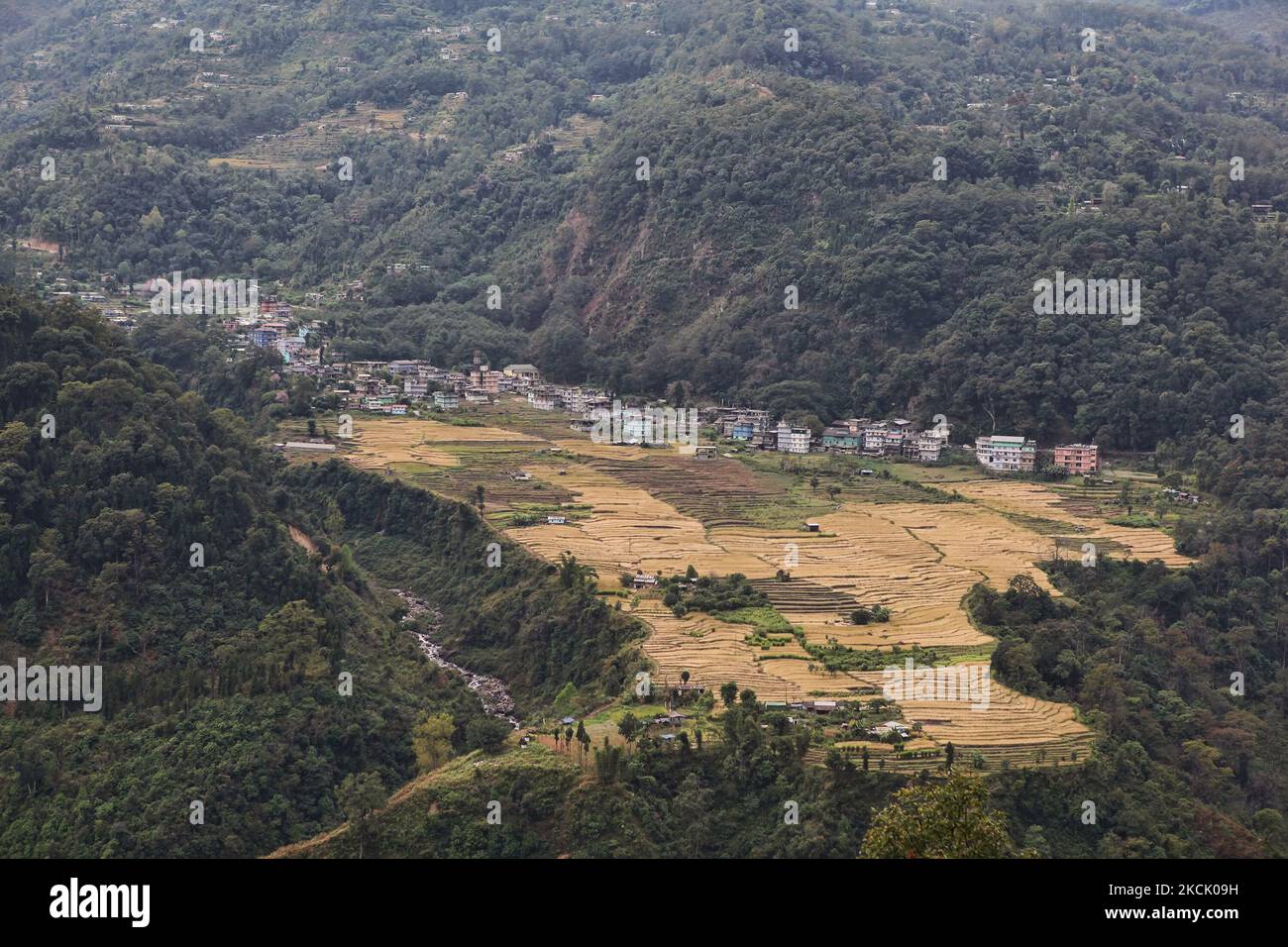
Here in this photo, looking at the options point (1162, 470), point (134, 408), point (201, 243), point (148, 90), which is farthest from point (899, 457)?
point (148, 90)

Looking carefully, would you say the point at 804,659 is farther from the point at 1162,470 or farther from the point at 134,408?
the point at 1162,470

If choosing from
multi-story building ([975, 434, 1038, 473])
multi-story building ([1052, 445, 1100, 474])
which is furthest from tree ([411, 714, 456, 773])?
multi-story building ([1052, 445, 1100, 474])

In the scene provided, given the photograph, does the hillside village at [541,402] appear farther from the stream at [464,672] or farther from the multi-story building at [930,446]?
the stream at [464,672]

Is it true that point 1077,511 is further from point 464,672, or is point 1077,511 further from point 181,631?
point 181,631

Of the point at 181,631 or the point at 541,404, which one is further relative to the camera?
the point at 541,404

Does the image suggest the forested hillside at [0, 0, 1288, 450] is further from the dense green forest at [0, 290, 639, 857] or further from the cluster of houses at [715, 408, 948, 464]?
the dense green forest at [0, 290, 639, 857]

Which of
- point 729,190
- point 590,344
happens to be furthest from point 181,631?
point 729,190
